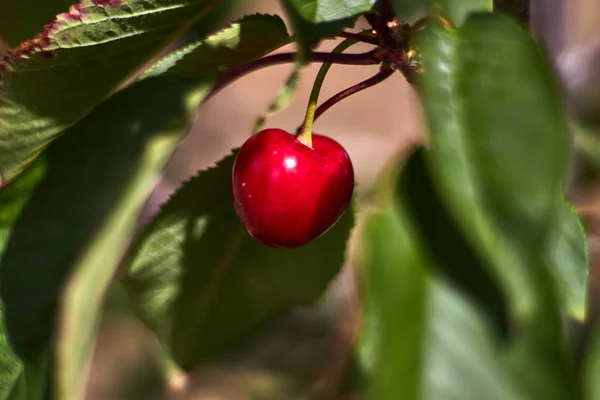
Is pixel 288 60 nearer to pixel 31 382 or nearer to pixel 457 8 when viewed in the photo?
pixel 457 8

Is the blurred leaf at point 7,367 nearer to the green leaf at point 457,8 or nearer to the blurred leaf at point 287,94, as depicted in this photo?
the blurred leaf at point 287,94

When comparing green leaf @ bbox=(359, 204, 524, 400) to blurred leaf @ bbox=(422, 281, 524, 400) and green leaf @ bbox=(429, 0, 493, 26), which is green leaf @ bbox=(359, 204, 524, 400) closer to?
blurred leaf @ bbox=(422, 281, 524, 400)

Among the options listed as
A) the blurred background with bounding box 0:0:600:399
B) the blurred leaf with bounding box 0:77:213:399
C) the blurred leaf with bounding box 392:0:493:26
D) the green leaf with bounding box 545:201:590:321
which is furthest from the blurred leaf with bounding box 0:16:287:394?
the blurred background with bounding box 0:0:600:399

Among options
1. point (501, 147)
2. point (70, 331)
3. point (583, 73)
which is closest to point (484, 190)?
point (501, 147)

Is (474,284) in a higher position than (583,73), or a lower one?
higher

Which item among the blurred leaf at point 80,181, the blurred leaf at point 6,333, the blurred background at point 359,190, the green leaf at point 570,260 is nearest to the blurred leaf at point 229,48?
the blurred leaf at point 80,181

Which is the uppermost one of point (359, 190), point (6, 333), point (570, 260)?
point (6, 333)

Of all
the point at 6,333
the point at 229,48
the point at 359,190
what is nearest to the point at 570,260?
the point at 229,48

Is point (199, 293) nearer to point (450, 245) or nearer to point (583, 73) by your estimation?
point (450, 245)
